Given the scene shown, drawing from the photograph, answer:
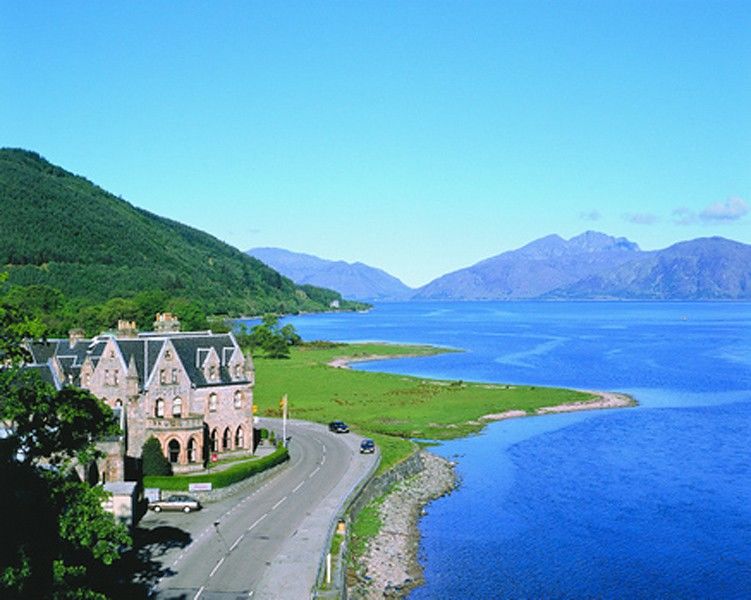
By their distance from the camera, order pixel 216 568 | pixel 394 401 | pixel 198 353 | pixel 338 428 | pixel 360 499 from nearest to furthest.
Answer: pixel 216 568 → pixel 360 499 → pixel 198 353 → pixel 338 428 → pixel 394 401

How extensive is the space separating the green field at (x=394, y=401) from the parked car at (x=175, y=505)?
24358 mm

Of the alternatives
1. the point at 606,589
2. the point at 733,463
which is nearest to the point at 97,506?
the point at 606,589

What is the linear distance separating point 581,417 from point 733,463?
33.6 m

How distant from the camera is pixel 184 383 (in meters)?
78.0

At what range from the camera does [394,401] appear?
134 m

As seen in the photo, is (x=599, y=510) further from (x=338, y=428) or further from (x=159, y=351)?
(x=159, y=351)

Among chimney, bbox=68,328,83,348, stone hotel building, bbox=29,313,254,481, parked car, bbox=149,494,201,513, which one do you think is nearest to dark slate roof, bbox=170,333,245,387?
stone hotel building, bbox=29,313,254,481

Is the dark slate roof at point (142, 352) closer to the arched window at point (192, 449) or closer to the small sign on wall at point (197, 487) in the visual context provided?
the arched window at point (192, 449)

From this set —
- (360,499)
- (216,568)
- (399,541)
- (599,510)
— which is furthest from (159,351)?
(599,510)

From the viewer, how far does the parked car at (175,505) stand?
6444cm

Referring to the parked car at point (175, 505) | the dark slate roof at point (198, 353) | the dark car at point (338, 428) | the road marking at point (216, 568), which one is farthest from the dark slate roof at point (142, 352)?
the road marking at point (216, 568)

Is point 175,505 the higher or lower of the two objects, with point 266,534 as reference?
higher

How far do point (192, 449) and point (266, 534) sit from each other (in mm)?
19362

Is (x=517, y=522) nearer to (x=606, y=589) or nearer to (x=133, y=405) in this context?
(x=606, y=589)
